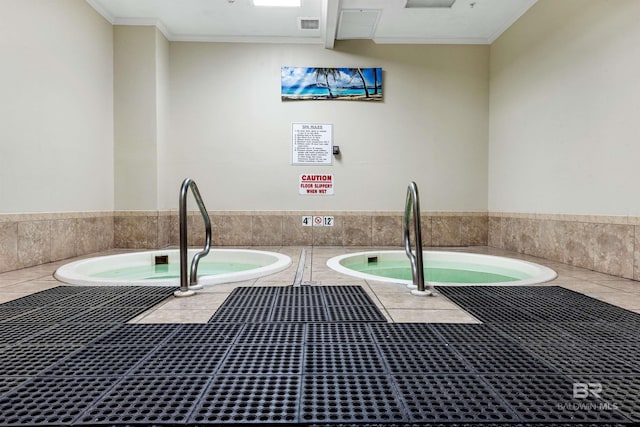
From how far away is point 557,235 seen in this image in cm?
305

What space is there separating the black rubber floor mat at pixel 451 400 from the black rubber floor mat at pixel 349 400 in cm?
4

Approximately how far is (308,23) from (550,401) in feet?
12.7

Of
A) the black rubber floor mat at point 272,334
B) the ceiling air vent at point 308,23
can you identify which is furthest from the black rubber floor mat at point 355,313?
the ceiling air vent at point 308,23

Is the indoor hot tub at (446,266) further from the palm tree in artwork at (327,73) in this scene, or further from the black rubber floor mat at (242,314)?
the palm tree in artwork at (327,73)

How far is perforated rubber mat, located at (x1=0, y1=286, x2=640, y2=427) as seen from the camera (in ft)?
2.88

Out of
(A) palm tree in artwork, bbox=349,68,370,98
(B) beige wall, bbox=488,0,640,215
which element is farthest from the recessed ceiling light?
(B) beige wall, bbox=488,0,640,215

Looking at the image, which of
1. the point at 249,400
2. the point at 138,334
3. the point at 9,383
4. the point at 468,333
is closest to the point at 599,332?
the point at 468,333

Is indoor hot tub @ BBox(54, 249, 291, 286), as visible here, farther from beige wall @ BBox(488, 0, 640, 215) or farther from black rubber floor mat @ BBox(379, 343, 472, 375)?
beige wall @ BBox(488, 0, 640, 215)

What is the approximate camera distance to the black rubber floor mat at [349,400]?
86cm

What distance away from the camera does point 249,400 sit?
0.94 m

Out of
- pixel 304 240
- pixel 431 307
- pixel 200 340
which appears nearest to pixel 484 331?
pixel 431 307

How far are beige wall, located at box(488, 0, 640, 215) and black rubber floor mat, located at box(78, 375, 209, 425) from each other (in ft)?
9.46

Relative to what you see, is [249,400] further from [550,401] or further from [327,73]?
[327,73]

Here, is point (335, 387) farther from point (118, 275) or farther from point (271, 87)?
point (271, 87)
